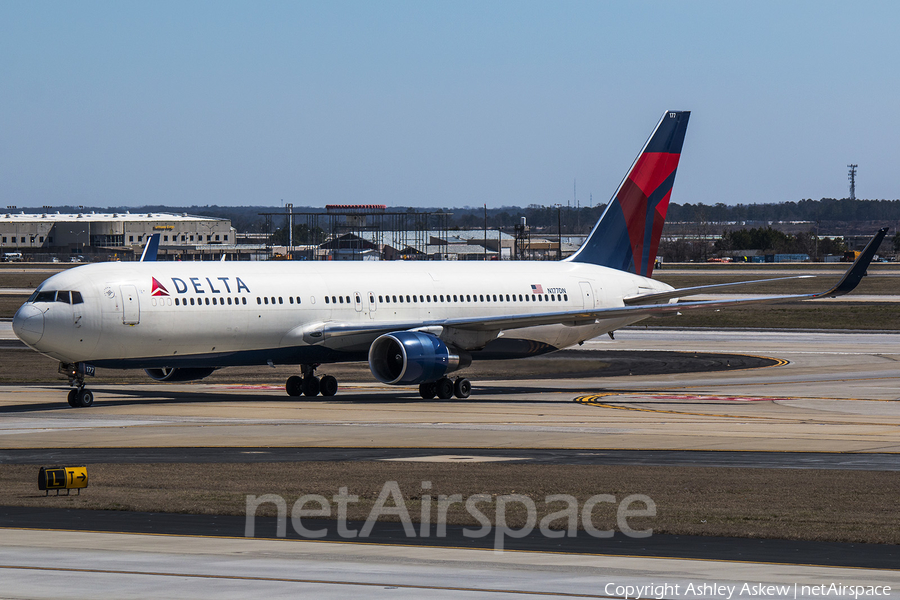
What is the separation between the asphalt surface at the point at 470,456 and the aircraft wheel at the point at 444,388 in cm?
1402

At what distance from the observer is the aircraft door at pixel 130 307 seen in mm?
38188

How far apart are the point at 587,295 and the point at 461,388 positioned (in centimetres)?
908

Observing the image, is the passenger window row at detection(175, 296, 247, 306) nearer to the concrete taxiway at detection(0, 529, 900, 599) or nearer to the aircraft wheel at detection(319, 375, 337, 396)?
the aircraft wheel at detection(319, 375, 337, 396)

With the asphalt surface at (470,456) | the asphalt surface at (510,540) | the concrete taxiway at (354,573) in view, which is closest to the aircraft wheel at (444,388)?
the asphalt surface at (470,456)

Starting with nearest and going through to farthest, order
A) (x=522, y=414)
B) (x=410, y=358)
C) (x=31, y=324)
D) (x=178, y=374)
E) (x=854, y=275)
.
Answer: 1. (x=522, y=414)
2. (x=31, y=324)
3. (x=854, y=275)
4. (x=410, y=358)
5. (x=178, y=374)

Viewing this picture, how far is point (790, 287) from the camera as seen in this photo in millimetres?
129125

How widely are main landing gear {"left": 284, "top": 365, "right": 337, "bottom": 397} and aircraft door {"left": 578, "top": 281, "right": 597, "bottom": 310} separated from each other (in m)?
11.5

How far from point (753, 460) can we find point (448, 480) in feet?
24.5

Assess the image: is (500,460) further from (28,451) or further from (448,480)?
(28,451)

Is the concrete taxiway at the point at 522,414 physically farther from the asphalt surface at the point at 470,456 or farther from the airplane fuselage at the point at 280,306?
the airplane fuselage at the point at 280,306

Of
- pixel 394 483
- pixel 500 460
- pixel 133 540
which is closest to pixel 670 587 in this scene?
pixel 133 540

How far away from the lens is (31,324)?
37.4 m

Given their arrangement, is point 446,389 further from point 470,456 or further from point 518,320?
point 470,456

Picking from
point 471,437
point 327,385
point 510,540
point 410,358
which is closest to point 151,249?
point 327,385
